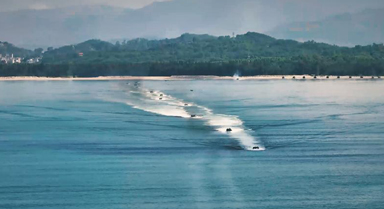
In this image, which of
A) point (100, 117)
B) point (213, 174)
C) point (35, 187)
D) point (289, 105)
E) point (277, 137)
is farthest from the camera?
point (289, 105)

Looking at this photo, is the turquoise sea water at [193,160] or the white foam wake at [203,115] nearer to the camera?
the turquoise sea water at [193,160]

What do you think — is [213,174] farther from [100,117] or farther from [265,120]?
[100,117]

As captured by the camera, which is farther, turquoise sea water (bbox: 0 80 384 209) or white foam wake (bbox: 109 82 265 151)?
white foam wake (bbox: 109 82 265 151)

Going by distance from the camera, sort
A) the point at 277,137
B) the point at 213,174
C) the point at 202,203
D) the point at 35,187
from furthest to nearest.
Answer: the point at 277,137, the point at 213,174, the point at 35,187, the point at 202,203

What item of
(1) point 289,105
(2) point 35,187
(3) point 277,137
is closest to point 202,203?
(2) point 35,187
